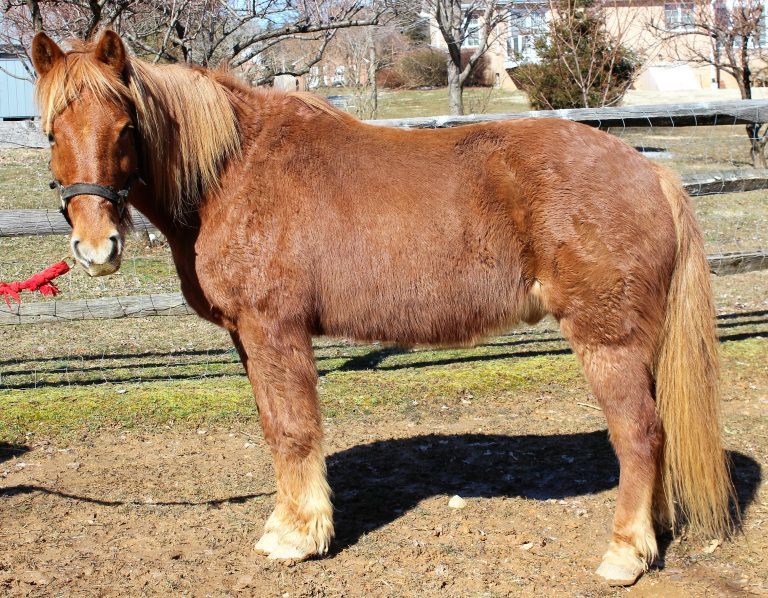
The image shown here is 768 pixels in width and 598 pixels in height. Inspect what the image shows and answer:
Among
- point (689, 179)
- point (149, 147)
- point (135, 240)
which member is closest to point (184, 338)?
point (135, 240)

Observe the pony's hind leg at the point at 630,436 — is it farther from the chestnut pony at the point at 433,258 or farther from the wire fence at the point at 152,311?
the wire fence at the point at 152,311

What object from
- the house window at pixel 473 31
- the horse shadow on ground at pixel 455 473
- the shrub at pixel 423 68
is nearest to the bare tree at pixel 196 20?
the house window at pixel 473 31

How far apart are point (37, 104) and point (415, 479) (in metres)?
2.80

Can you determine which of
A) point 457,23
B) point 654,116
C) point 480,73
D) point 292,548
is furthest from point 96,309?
point 480,73

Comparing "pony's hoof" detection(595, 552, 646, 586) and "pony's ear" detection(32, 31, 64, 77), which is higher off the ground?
"pony's ear" detection(32, 31, 64, 77)

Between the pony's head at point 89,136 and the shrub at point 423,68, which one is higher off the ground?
the shrub at point 423,68

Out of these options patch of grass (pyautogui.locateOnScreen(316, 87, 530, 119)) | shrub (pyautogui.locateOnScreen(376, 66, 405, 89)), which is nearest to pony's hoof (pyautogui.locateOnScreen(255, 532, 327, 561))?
patch of grass (pyautogui.locateOnScreen(316, 87, 530, 119))

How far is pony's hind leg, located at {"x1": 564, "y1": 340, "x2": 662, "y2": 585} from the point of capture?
3336mm

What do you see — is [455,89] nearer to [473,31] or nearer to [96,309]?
[473,31]

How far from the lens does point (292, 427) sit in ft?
11.6

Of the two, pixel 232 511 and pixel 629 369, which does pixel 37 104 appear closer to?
pixel 232 511

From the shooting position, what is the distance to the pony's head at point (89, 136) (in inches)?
120

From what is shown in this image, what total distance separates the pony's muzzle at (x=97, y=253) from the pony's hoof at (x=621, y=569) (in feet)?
8.04

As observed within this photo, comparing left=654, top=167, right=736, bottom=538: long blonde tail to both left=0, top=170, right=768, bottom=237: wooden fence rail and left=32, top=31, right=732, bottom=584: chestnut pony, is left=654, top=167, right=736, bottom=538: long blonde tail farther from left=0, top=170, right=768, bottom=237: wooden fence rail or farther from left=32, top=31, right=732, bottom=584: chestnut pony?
left=0, top=170, right=768, bottom=237: wooden fence rail
